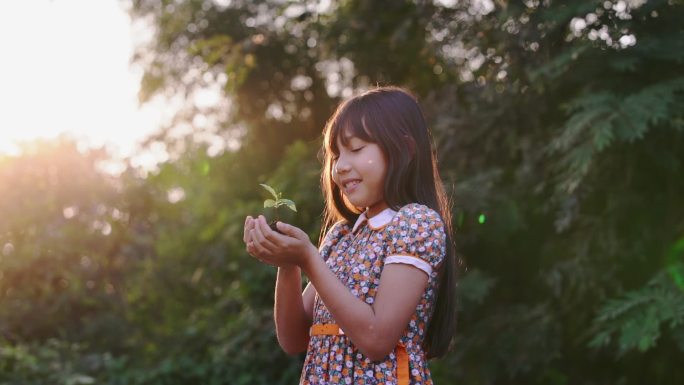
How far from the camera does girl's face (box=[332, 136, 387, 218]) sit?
1.98m

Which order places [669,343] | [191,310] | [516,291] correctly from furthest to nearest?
[191,310], [516,291], [669,343]

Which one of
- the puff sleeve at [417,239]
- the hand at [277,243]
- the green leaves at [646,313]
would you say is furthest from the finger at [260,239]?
the green leaves at [646,313]

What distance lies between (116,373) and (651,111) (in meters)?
4.18

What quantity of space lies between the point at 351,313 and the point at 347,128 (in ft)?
1.55

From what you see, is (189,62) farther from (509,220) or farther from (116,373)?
(509,220)

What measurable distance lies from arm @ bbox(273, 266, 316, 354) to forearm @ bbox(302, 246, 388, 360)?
16 centimetres

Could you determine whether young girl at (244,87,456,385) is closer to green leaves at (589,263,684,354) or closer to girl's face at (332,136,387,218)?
girl's face at (332,136,387,218)

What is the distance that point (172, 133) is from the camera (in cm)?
748

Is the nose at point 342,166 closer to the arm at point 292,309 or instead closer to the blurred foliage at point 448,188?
the arm at point 292,309

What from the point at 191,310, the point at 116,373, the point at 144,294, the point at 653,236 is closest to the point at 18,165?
the point at 144,294

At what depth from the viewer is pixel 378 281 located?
190 cm

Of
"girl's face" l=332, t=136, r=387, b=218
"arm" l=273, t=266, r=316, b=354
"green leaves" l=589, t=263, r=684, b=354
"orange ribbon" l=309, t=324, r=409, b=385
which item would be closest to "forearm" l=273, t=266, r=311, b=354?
"arm" l=273, t=266, r=316, b=354

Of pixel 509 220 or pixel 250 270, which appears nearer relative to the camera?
pixel 509 220

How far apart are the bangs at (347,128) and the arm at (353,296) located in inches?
12.3
